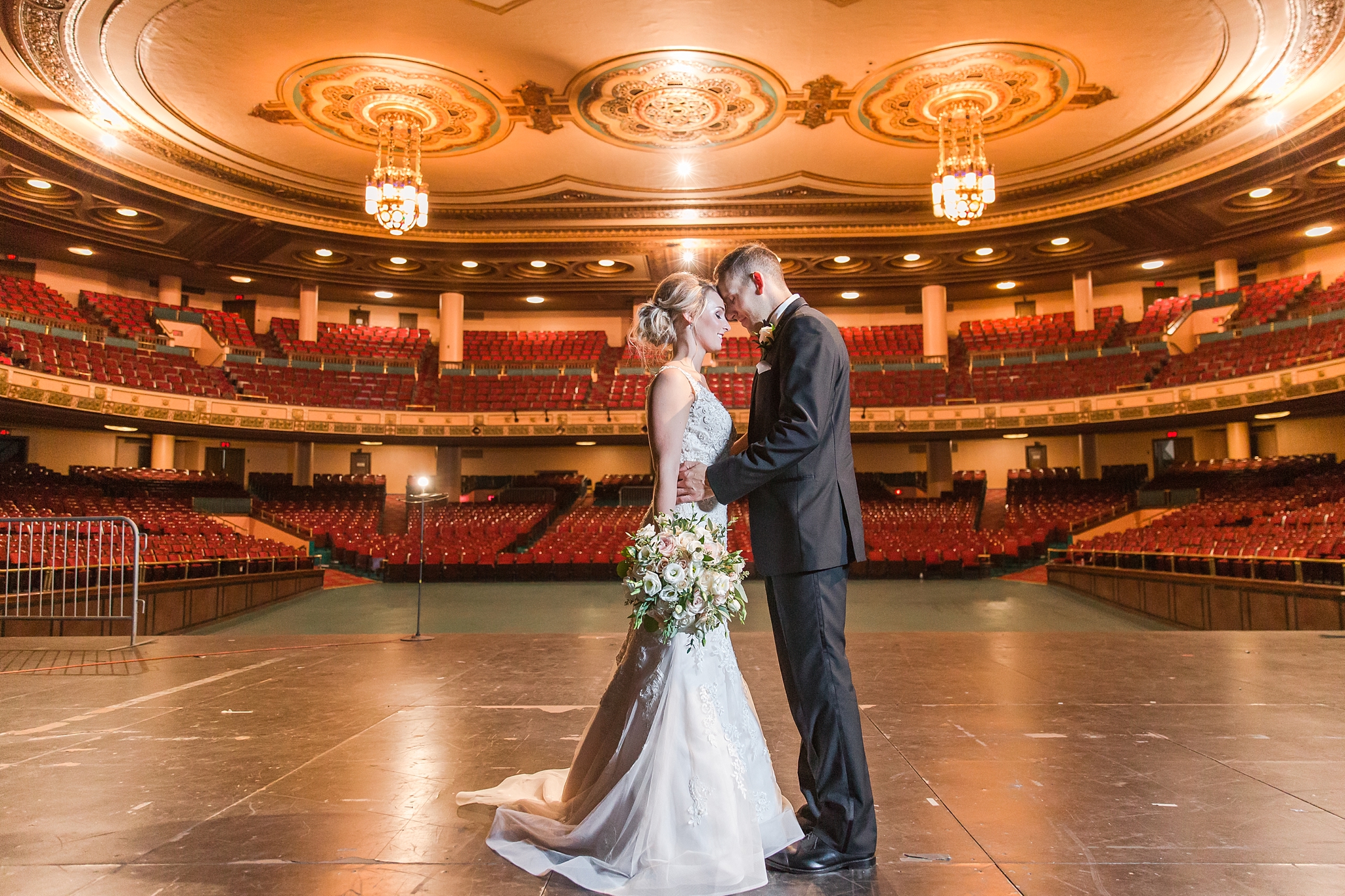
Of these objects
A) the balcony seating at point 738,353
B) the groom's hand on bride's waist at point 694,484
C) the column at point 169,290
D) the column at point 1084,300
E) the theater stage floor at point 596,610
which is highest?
the column at point 169,290

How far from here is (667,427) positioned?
2.29m

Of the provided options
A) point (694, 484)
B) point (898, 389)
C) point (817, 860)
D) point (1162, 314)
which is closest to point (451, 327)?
point (898, 389)

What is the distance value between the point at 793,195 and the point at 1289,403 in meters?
9.77

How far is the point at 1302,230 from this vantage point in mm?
15766

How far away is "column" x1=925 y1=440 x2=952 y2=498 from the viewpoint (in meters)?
19.5

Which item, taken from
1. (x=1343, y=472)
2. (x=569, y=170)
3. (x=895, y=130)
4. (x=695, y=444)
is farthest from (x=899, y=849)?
(x=1343, y=472)

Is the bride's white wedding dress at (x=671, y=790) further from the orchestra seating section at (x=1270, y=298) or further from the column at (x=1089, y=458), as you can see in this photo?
the column at (x=1089, y=458)

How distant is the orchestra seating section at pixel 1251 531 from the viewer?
8.74 metres

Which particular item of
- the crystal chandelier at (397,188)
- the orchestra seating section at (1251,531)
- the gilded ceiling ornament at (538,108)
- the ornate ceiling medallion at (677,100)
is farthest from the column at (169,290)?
the orchestra seating section at (1251,531)

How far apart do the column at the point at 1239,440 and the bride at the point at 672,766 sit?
18972 mm

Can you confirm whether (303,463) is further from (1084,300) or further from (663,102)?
(1084,300)

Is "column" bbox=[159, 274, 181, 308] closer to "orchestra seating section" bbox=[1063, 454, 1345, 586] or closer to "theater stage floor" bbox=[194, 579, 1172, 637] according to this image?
"theater stage floor" bbox=[194, 579, 1172, 637]

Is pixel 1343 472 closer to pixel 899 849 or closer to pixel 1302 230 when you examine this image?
pixel 1302 230

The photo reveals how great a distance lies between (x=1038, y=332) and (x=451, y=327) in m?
15.0
